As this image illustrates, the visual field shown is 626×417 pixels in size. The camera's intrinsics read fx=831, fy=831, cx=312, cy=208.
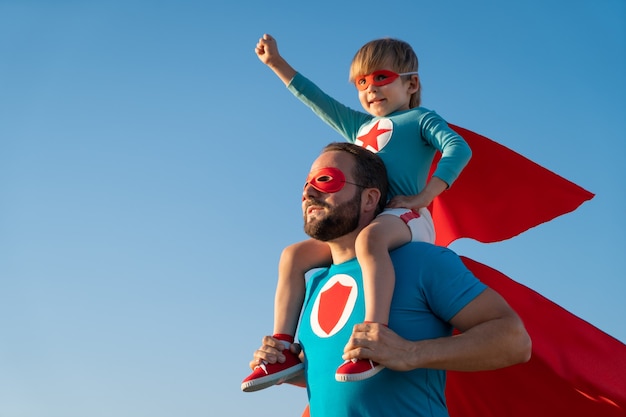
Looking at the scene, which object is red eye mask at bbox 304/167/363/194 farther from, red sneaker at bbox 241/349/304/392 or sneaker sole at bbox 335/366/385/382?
sneaker sole at bbox 335/366/385/382

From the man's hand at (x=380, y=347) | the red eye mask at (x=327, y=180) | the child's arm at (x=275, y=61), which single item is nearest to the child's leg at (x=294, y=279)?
the red eye mask at (x=327, y=180)

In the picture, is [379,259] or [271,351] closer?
[379,259]

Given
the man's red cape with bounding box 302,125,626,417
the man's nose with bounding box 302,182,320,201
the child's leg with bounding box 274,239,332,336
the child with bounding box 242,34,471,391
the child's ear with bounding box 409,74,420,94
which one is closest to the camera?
the child with bounding box 242,34,471,391

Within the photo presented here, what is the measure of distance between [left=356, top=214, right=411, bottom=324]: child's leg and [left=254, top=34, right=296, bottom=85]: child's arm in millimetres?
1637

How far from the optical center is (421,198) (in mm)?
4246

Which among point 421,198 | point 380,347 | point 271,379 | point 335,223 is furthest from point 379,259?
point 271,379

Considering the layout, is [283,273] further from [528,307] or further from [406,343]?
[528,307]

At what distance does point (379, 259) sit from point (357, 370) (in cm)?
57

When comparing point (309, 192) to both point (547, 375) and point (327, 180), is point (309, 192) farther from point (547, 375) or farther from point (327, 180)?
point (547, 375)

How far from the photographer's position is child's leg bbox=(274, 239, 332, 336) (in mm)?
4301

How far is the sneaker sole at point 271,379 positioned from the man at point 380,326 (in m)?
0.08

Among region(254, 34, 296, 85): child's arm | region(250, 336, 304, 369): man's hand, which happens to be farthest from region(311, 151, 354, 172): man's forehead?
region(254, 34, 296, 85): child's arm

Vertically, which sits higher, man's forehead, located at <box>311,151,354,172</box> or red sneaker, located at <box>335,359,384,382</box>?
man's forehead, located at <box>311,151,354,172</box>

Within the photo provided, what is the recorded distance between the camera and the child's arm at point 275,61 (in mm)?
5340
